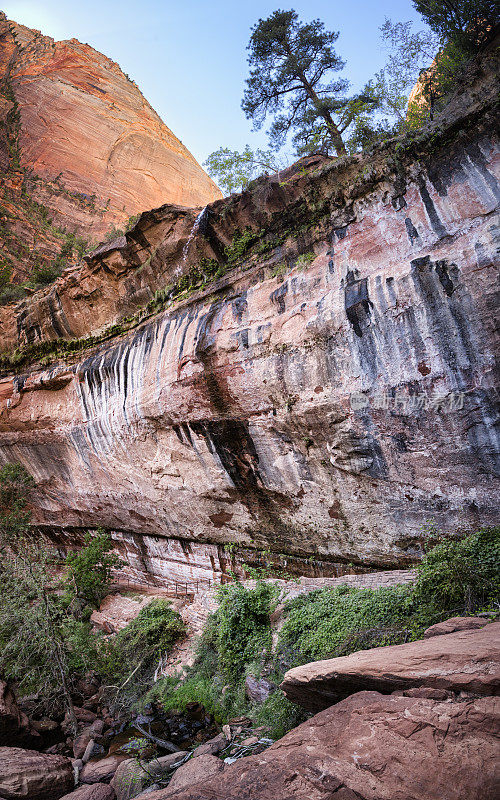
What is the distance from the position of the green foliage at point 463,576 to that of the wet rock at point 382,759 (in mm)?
2265

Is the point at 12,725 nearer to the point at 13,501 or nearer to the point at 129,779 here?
the point at 129,779

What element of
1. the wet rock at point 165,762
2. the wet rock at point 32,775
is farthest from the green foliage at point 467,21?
the wet rock at point 32,775

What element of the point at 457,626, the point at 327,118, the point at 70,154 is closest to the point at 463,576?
the point at 457,626

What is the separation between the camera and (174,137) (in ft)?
114

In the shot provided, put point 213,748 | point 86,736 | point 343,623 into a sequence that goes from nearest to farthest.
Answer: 1. point 213,748
2. point 343,623
3. point 86,736

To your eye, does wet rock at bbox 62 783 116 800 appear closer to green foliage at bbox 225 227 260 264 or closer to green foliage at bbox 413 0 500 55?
green foliage at bbox 225 227 260 264

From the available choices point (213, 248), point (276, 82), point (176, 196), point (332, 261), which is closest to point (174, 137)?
point (176, 196)

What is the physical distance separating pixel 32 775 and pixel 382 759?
5.02 meters

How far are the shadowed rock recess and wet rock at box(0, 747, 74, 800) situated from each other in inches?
201

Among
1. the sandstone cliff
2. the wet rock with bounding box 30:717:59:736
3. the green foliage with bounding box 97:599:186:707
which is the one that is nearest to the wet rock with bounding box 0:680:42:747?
the wet rock with bounding box 30:717:59:736

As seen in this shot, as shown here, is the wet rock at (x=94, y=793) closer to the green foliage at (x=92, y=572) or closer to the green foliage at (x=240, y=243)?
the green foliage at (x=92, y=572)

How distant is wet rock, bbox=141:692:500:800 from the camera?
78.9 inches

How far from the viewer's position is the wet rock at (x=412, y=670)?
244 centimetres

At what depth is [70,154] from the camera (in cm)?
2608
